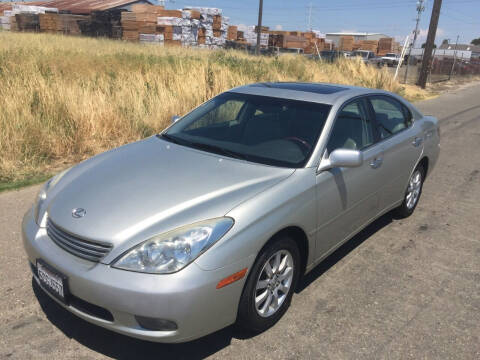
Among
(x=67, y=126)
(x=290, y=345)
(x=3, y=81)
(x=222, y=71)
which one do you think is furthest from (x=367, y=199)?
(x=222, y=71)

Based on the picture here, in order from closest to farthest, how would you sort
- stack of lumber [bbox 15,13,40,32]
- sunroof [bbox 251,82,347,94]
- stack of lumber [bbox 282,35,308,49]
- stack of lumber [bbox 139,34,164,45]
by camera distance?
sunroof [bbox 251,82,347,94]
stack of lumber [bbox 139,34,164,45]
stack of lumber [bbox 15,13,40,32]
stack of lumber [bbox 282,35,308,49]

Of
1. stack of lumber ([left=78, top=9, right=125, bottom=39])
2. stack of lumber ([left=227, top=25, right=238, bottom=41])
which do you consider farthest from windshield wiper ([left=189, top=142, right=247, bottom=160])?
stack of lumber ([left=227, top=25, right=238, bottom=41])

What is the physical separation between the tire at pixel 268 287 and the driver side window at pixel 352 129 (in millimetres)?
940

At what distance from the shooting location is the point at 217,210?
2525 millimetres

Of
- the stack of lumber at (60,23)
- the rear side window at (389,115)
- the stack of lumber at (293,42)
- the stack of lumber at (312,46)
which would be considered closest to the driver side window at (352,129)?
the rear side window at (389,115)

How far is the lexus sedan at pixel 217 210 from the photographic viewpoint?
229cm

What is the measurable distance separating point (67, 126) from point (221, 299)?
5323 millimetres

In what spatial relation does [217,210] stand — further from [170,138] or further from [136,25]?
[136,25]

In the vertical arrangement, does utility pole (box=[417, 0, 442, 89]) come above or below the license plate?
above

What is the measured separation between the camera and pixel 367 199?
3.71 m

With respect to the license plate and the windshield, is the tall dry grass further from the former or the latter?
the license plate

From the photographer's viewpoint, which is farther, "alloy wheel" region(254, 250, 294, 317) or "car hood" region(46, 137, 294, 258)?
"alloy wheel" region(254, 250, 294, 317)

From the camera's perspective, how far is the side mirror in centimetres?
305

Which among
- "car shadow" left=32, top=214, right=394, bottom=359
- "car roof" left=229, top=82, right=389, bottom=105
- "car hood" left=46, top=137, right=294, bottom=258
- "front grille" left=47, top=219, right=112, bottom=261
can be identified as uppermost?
"car roof" left=229, top=82, right=389, bottom=105
